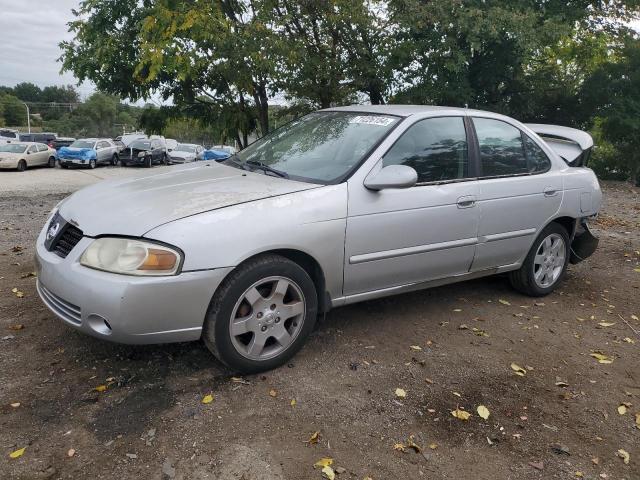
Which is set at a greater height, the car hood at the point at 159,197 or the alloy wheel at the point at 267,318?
the car hood at the point at 159,197

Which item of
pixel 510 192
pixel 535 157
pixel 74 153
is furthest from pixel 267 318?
pixel 74 153


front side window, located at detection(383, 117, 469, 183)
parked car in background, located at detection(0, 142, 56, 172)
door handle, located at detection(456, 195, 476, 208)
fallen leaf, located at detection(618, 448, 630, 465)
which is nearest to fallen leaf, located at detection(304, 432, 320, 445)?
fallen leaf, located at detection(618, 448, 630, 465)

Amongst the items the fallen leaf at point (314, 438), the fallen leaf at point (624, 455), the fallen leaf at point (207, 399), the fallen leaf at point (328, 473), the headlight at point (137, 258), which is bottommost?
the fallen leaf at point (624, 455)

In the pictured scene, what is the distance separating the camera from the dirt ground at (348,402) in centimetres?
254

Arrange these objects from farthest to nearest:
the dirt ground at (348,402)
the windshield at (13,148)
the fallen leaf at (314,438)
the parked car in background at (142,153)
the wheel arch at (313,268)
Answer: the parked car in background at (142,153)
the windshield at (13,148)
the wheel arch at (313,268)
the fallen leaf at (314,438)
the dirt ground at (348,402)

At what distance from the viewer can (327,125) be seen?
4273 millimetres

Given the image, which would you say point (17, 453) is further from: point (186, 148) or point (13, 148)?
point (186, 148)

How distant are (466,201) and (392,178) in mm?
897

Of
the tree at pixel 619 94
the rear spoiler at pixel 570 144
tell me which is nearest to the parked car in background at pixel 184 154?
the tree at pixel 619 94

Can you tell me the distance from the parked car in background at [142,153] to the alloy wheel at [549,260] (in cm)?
2826

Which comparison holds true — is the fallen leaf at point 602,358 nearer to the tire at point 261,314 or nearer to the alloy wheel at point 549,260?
the alloy wheel at point 549,260

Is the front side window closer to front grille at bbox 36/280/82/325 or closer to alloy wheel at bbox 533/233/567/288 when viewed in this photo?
alloy wheel at bbox 533/233/567/288

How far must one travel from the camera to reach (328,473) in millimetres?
2455

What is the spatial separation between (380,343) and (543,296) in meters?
2.08
